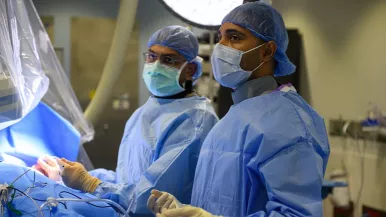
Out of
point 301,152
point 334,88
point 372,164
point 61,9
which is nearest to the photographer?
point 301,152

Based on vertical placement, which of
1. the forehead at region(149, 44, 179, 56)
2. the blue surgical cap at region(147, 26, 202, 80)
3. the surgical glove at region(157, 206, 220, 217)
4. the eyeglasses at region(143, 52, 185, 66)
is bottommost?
the surgical glove at region(157, 206, 220, 217)

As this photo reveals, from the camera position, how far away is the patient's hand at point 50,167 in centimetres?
158

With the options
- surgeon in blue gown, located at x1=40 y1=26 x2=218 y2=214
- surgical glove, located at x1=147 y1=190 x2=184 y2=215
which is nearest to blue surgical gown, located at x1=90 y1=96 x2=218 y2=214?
surgeon in blue gown, located at x1=40 y1=26 x2=218 y2=214

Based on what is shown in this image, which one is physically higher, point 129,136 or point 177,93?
point 177,93

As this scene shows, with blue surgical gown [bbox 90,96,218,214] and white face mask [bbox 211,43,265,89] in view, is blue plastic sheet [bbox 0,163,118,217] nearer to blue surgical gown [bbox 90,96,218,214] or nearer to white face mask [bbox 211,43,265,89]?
blue surgical gown [bbox 90,96,218,214]

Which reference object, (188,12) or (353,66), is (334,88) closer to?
(353,66)

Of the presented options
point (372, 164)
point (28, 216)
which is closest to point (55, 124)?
point (28, 216)

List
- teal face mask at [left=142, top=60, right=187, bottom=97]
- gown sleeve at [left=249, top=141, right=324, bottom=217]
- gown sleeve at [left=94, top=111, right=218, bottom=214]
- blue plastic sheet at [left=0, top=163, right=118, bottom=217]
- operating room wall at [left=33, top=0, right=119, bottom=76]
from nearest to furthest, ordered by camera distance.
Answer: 1. gown sleeve at [left=249, top=141, right=324, bottom=217]
2. blue plastic sheet at [left=0, top=163, right=118, bottom=217]
3. gown sleeve at [left=94, top=111, right=218, bottom=214]
4. teal face mask at [left=142, top=60, right=187, bottom=97]
5. operating room wall at [left=33, top=0, right=119, bottom=76]

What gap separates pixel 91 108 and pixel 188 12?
57 cm

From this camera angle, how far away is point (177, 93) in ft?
5.95

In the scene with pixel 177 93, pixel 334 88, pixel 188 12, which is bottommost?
pixel 334 88

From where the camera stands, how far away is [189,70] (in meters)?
1.83

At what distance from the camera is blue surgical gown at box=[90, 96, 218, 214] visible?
4.98ft

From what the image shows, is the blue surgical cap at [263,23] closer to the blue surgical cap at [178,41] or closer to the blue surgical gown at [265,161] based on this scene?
the blue surgical gown at [265,161]
